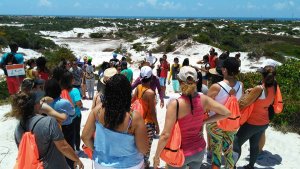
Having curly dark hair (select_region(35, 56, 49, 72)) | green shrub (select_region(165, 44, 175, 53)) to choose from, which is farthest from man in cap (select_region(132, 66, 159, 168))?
green shrub (select_region(165, 44, 175, 53))

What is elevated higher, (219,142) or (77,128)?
(219,142)

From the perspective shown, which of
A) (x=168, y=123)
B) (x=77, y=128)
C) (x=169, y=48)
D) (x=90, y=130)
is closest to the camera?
(x=90, y=130)

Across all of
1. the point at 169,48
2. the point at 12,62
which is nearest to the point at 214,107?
the point at 12,62

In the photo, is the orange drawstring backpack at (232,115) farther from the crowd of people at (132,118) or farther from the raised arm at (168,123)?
the raised arm at (168,123)

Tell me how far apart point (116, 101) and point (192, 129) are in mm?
1040

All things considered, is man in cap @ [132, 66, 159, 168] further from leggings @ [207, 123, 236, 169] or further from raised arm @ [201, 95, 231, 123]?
raised arm @ [201, 95, 231, 123]

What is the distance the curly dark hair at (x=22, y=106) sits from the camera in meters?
3.04

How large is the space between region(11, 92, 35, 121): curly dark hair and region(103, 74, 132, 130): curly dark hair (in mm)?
745

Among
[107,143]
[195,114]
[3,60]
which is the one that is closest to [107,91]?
[107,143]

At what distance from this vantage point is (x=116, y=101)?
2.91 meters

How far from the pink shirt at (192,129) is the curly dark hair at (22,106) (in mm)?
1511

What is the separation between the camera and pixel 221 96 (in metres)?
4.27

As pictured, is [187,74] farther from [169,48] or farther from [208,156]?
[169,48]

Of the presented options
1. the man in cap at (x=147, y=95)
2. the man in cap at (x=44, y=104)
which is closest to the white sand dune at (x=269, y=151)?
the man in cap at (x=147, y=95)
